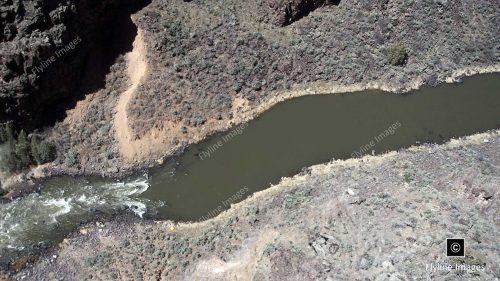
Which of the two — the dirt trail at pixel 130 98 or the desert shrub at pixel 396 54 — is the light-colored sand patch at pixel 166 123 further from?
the desert shrub at pixel 396 54

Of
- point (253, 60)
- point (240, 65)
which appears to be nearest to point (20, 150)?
point (240, 65)

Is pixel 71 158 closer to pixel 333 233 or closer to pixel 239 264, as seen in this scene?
pixel 239 264

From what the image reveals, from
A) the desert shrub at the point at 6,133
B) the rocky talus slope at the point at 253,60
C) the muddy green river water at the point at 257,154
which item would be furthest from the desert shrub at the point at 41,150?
the muddy green river water at the point at 257,154

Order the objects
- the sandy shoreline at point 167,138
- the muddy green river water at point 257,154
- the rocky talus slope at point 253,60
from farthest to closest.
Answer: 1. the rocky talus slope at point 253,60
2. the sandy shoreline at point 167,138
3. the muddy green river water at point 257,154

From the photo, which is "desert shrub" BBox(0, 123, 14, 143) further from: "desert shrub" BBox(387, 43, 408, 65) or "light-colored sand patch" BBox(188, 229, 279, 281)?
"desert shrub" BBox(387, 43, 408, 65)

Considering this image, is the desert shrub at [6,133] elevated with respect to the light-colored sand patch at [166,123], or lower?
elevated

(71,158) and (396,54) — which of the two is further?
(396,54)

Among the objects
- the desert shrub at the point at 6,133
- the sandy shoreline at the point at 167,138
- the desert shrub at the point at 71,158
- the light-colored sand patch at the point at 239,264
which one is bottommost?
the light-colored sand patch at the point at 239,264
